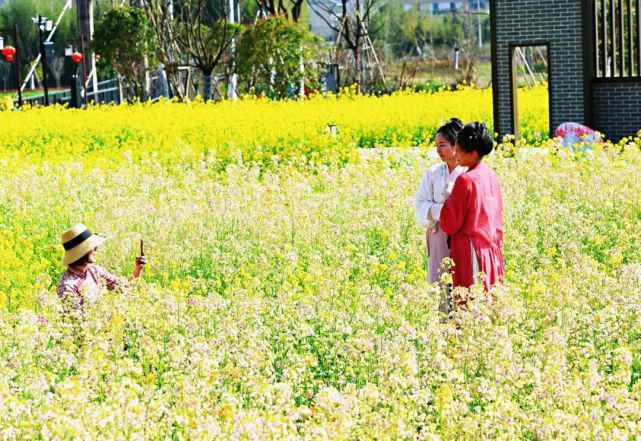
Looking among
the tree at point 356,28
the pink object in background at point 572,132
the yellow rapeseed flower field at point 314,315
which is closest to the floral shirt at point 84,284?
the yellow rapeseed flower field at point 314,315

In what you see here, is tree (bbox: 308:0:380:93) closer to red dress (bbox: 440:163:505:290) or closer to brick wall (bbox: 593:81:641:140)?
brick wall (bbox: 593:81:641:140)

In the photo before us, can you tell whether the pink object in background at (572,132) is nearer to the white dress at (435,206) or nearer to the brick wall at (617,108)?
the brick wall at (617,108)

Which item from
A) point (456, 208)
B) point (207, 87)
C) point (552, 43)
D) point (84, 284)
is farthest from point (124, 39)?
point (456, 208)

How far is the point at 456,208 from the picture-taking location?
668cm

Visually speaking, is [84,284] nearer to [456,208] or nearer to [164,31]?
[456,208]

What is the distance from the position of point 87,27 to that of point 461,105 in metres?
20.1

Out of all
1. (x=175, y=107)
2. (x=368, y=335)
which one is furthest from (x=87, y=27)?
(x=368, y=335)

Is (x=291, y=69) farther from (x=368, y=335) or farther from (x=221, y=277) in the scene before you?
(x=368, y=335)

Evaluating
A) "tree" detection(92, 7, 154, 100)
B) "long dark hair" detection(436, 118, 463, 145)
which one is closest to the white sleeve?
"long dark hair" detection(436, 118, 463, 145)

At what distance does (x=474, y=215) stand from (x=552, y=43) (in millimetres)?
13574

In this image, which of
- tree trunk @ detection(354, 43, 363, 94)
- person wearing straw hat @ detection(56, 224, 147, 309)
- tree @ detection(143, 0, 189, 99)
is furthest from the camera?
tree trunk @ detection(354, 43, 363, 94)

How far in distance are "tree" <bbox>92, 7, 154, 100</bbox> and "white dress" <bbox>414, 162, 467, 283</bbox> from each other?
24.3 metres

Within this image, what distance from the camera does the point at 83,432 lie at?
4191mm

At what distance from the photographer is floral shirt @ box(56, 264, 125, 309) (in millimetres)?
6551
